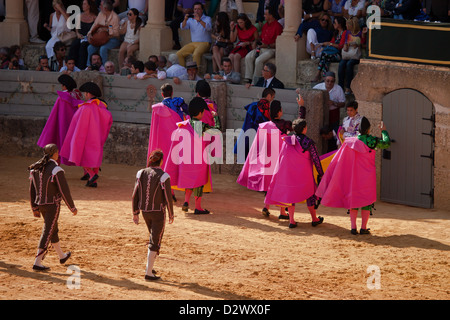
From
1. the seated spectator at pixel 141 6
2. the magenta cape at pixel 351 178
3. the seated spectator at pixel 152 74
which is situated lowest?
the magenta cape at pixel 351 178

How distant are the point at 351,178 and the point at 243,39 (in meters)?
6.42

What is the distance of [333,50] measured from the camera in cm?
1734

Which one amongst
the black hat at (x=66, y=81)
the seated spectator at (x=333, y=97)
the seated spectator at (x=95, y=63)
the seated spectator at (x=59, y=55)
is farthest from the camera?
the seated spectator at (x=59, y=55)

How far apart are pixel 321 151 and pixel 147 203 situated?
6.33m

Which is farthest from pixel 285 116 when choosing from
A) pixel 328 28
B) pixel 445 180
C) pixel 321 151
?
pixel 445 180

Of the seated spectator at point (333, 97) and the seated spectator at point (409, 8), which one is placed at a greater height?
the seated spectator at point (409, 8)

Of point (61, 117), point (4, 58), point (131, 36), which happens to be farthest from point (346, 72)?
point (4, 58)

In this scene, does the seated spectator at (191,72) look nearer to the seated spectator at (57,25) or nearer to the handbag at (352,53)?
the handbag at (352,53)

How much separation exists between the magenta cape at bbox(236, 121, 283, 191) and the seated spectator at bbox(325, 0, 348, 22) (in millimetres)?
5047

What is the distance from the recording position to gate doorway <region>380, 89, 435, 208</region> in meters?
14.8

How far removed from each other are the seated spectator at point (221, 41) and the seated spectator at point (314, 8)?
5.24 feet

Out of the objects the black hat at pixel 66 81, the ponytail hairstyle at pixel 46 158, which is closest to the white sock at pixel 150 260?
the ponytail hairstyle at pixel 46 158

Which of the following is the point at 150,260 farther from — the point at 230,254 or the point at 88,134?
Result: the point at 88,134

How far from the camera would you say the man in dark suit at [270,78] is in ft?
55.1
